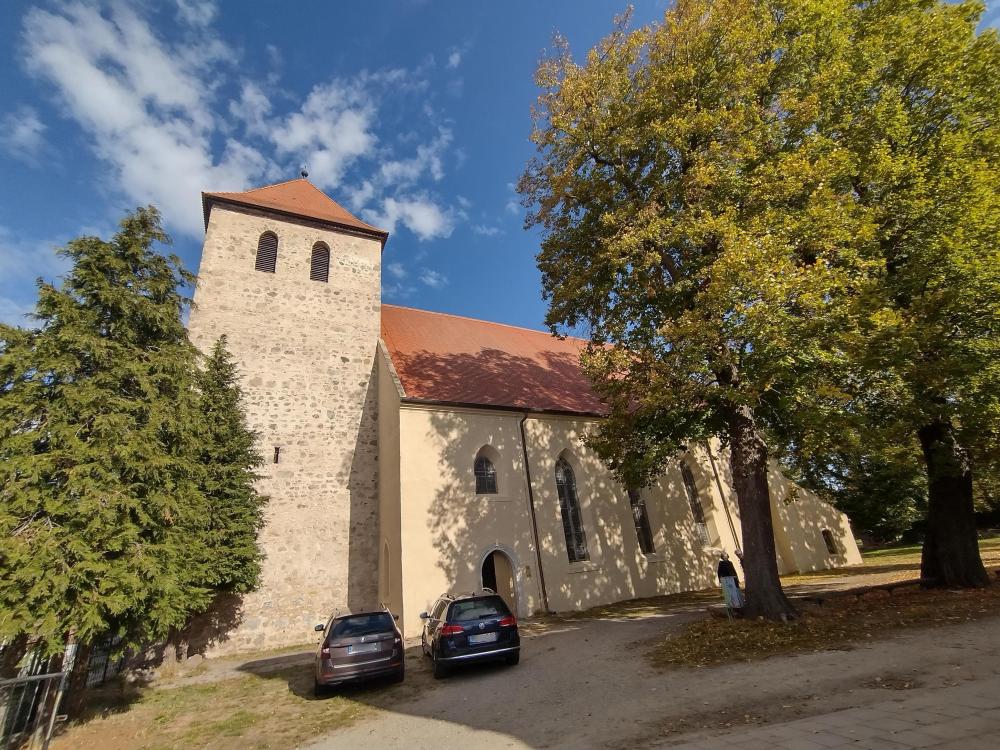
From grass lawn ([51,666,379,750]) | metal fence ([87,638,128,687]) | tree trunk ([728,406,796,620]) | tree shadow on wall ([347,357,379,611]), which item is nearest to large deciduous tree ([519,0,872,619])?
tree trunk ([728,406,796,620])

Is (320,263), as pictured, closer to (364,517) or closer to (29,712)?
(364,517)

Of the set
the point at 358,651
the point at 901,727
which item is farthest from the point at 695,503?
the point at 901,727

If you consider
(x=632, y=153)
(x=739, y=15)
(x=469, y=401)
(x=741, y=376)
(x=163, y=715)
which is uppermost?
(x=739, y=15)

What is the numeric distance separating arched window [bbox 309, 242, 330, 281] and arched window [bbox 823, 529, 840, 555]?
2342cm

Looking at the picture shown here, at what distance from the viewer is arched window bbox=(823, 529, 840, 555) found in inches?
791

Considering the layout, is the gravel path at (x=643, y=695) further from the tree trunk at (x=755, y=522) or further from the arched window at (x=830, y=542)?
the arched window at (x=830, y=542)

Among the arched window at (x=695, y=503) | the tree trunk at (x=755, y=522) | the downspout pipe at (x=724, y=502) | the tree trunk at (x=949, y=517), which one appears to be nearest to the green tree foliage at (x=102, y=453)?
the tree trunk at (x=755, y=522)

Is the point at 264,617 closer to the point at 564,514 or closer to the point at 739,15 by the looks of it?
the point at 564,514

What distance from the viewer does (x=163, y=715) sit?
8156mm

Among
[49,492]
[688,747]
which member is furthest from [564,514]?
[49,492]

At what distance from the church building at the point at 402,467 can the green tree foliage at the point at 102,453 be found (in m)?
4.89

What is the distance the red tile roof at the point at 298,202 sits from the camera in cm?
1734

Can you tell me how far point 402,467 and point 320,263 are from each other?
9.68 metres

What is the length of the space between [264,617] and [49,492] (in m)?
8.20
